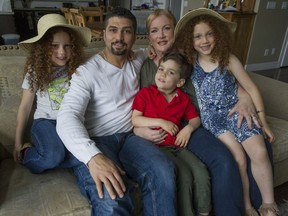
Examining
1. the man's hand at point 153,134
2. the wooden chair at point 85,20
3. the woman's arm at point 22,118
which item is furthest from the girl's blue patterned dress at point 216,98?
the wooden chair at point 85,20

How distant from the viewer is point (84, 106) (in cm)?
131

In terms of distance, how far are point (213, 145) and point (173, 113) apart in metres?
0.27

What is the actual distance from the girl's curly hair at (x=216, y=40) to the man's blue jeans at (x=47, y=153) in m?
0.86

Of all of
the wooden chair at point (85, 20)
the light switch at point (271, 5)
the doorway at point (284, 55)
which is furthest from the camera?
the doorway at point (284, 55)

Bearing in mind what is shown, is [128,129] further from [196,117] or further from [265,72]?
[265,72]

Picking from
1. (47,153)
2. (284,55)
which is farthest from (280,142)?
(284,55)

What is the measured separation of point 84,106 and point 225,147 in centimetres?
74

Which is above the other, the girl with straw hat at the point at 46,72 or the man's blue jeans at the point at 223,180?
the girl with straw hat at the point at 46,72

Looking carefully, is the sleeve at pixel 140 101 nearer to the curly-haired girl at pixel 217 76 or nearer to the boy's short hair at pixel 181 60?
the boy's short hair at pixel 181 60

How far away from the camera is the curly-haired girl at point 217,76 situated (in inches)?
57.5

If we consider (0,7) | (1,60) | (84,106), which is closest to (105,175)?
(84,106)

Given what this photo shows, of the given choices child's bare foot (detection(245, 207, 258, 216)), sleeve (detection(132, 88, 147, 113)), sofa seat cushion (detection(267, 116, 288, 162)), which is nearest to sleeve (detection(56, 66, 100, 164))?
sleeve (detection(132, 88, 147, 113))

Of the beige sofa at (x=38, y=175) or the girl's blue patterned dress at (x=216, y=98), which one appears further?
the girl's blue patterned dress at (x=216, y=98)

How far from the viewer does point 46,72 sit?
1463 millimetres
